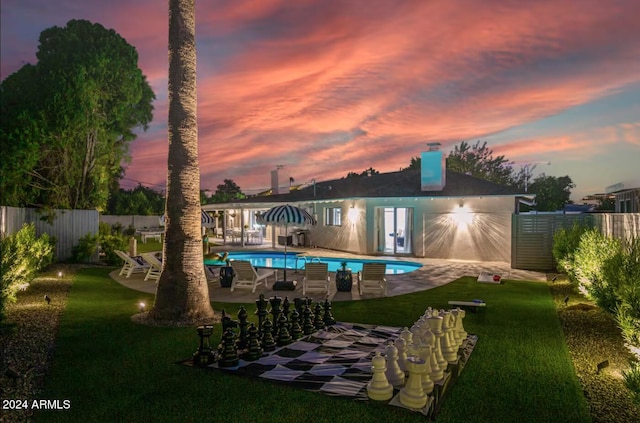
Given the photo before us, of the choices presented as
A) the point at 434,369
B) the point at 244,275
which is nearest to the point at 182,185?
the point at 244,275

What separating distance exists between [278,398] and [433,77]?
18954 mm

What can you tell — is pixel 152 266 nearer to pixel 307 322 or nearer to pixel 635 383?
pixel 307 322

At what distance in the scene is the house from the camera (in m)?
19.8

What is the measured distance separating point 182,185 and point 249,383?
4801mm

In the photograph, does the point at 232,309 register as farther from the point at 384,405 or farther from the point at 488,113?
the point at 488,113

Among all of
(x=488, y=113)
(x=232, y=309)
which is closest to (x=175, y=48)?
(x=232, y=309)

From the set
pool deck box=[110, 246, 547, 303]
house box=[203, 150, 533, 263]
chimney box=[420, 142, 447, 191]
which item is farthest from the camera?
chimney box=[420, 142, 447, 191]

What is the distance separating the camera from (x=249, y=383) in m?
4.92

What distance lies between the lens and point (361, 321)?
8.17m

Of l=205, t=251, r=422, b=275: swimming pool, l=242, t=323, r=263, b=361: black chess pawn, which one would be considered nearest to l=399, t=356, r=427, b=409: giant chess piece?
l=242, t=323, r=263, b=361: black chess pawn

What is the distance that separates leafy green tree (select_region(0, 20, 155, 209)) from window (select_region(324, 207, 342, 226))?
→ 1212cm

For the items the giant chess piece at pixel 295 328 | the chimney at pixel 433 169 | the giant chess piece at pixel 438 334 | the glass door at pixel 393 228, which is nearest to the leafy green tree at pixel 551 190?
the chimney at pixel 433 169

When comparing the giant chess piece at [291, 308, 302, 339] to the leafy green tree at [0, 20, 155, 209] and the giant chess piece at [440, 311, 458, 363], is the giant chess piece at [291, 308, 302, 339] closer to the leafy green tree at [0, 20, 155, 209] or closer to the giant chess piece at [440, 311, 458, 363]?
the giant chess piece at [440, 311, 458, 363]

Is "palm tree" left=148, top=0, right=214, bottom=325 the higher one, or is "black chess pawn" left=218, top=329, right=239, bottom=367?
"palm tree" left=148, top=0, right=214, bottom=325
